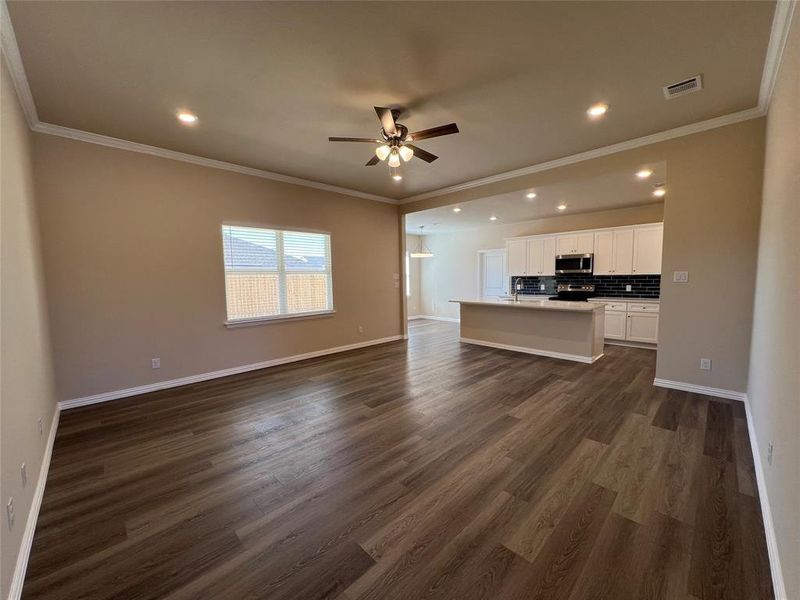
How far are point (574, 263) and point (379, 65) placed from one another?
6129 mm

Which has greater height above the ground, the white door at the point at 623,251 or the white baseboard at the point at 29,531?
the white door at the point at 623,251

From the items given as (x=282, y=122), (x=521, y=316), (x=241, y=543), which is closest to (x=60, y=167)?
(x=282, y=122)

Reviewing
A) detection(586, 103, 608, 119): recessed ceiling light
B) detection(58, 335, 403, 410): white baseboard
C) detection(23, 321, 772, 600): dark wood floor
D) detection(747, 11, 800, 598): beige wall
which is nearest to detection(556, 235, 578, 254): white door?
detection(23, 321, 772, 600): dark wood floor

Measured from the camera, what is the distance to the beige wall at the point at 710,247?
3.21 m

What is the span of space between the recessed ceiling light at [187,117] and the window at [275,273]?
1.52 meters

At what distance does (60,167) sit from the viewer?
3336 mm

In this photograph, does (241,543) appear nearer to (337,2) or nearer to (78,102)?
(337,2)

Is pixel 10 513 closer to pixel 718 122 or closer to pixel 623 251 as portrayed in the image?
pixel 718 122

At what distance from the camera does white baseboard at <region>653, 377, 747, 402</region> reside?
3.38m

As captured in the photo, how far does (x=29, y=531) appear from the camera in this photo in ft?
5.63

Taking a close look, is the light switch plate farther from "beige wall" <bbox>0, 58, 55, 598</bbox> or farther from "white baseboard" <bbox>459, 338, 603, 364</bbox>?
"beige wall" <bbox>0, 58, 55, 598</bbox>

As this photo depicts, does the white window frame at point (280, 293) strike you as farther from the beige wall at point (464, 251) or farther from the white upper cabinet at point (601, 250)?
the beige wall at point (464, 251)

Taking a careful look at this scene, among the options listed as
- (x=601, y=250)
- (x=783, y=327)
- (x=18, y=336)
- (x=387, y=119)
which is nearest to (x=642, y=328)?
(x=601, y=250)

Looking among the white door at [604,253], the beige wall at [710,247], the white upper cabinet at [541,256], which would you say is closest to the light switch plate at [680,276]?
the beige wall at [710,247]
